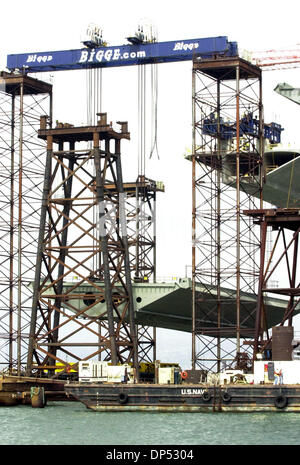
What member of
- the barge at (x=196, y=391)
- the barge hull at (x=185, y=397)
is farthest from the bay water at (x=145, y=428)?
the barge at (x=196, y=391)

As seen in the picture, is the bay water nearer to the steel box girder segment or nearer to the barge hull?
the barge hull

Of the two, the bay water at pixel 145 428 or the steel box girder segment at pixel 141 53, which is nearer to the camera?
the bay water at pixel 145 428

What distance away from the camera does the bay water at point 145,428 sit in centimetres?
5412

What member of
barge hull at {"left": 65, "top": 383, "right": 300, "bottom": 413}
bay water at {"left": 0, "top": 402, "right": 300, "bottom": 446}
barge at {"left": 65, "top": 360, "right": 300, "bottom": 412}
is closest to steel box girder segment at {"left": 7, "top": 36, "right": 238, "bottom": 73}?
barge at {"left": 65, "top": 360, "right": 300, "bottom": 412}

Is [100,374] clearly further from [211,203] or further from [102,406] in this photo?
[211,203]

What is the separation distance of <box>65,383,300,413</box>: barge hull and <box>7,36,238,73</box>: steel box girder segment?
26.3 meters

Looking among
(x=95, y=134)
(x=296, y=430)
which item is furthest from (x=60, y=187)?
(x=296, y=430)

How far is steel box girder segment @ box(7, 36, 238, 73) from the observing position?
278ft

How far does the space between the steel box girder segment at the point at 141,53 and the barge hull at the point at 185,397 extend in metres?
26.3

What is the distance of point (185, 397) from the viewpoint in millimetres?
68625

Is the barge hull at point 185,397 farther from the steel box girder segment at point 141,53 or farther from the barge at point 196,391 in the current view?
the steel box girder segment at point 141,53

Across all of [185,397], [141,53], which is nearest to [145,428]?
[185,397]

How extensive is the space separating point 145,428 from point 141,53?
3446 cm

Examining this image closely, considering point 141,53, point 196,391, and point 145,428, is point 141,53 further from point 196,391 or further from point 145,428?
point 145,428
